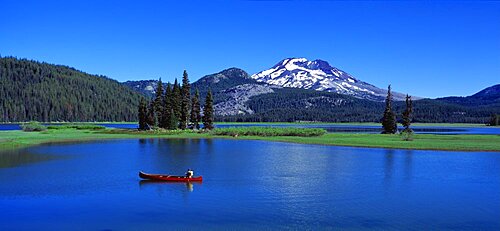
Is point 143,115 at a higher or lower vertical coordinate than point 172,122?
higher

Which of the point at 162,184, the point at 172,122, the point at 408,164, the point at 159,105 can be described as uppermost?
the point at 159,105

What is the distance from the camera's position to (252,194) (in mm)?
33906

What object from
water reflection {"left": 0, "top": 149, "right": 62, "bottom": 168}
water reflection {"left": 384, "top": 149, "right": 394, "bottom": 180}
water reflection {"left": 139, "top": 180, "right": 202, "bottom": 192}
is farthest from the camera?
water reflection {"left": 0, "top": 149, "right": 62, "bottom": 168}

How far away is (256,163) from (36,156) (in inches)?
1143

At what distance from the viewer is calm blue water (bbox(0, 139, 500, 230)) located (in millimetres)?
25797

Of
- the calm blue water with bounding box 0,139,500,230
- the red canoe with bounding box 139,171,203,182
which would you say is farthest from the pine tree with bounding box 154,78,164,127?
the red canoe with bounding box 139,171,203,182

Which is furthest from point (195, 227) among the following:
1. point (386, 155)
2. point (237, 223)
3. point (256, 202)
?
point (386, 155)

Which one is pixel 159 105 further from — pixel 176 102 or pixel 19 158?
pixel 19 158

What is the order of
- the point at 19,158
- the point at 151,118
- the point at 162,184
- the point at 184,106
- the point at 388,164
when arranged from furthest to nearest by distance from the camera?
the point at 184,106, the point at 151,118, the point at 19,158, the point at 388,164, the point at 162,184

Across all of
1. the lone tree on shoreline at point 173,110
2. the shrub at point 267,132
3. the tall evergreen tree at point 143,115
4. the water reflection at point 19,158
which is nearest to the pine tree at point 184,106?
the lone tree on shoreline at point 173,110

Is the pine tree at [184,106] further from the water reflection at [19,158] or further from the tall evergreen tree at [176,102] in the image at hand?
the water reflection at [19,158]

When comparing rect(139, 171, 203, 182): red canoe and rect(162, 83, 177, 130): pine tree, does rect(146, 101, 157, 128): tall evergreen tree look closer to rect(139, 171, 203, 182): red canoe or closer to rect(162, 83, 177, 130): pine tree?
rect(162, 83, 177, 130): pine tree

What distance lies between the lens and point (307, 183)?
127 ft

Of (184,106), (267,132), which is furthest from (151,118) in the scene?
(267,132)
